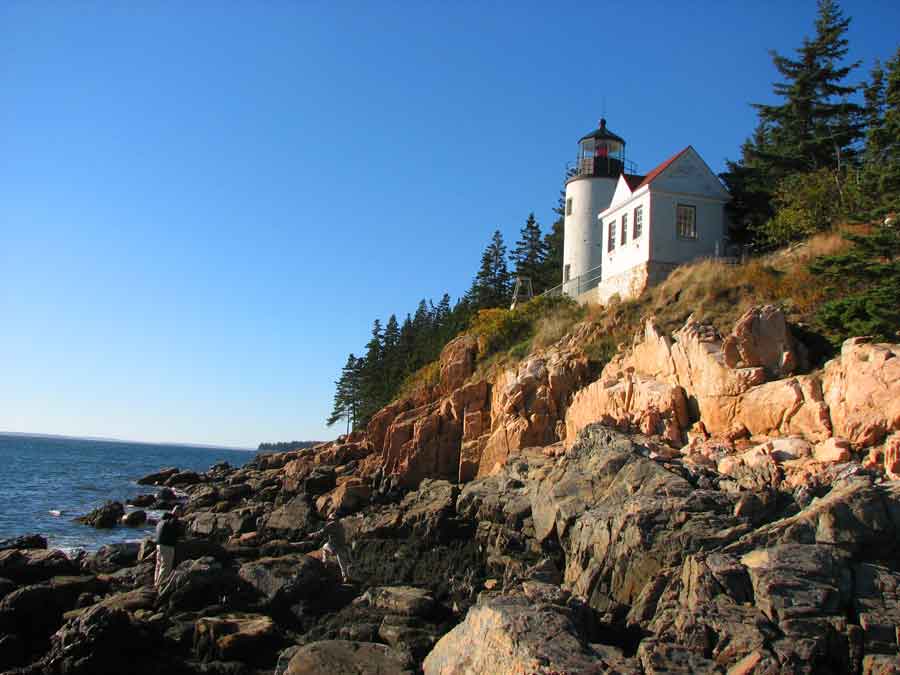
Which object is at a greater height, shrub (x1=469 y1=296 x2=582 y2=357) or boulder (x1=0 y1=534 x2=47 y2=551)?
shrub (x1=469 y1=296 x2=582 y2=357)

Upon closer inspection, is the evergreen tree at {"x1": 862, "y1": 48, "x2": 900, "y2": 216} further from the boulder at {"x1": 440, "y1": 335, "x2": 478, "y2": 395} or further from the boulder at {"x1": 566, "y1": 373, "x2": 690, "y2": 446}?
the boulder at {"x1": 440, "y1": 335, "x2": 478, "y2": 395}

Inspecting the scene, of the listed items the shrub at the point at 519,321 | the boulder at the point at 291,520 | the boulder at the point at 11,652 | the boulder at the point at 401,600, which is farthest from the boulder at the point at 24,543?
the shrub at the point at 519,321

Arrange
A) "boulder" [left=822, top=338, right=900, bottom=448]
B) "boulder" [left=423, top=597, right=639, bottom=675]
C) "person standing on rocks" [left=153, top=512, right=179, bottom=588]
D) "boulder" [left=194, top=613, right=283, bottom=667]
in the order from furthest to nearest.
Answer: "person standing on rocks" [left=153, top=512, right=179, bottom=588], "boulder" [left=822, top=338, right=900, bottom=448], "boulder" [left=194, top=613, right=283, bottom=667], "boulder" [left=423, top=597, right=639, bottom=675]

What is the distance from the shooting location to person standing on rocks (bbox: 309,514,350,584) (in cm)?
1668

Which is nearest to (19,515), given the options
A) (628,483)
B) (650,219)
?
(628,483)

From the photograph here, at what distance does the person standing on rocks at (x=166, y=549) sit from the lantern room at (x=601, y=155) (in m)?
24.9

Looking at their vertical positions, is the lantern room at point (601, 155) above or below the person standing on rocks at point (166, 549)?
above

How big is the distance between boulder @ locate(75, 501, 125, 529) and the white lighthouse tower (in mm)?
21219

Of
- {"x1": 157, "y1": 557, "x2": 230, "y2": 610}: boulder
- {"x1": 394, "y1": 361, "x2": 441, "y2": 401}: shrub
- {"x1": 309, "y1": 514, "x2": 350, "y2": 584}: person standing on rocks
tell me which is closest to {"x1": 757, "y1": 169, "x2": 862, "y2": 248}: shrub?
{"x1": 394, "y1": 361, "x2": 441, "y2": 401}: shrub

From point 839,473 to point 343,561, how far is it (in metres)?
11.0

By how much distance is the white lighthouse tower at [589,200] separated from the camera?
32562 millimetres

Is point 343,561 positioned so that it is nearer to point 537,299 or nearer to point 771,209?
point 537,299

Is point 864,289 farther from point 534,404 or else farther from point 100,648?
point 100,648

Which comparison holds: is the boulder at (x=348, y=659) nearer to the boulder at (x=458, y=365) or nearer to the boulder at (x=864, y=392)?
the boulder at (x=864, y=392)
